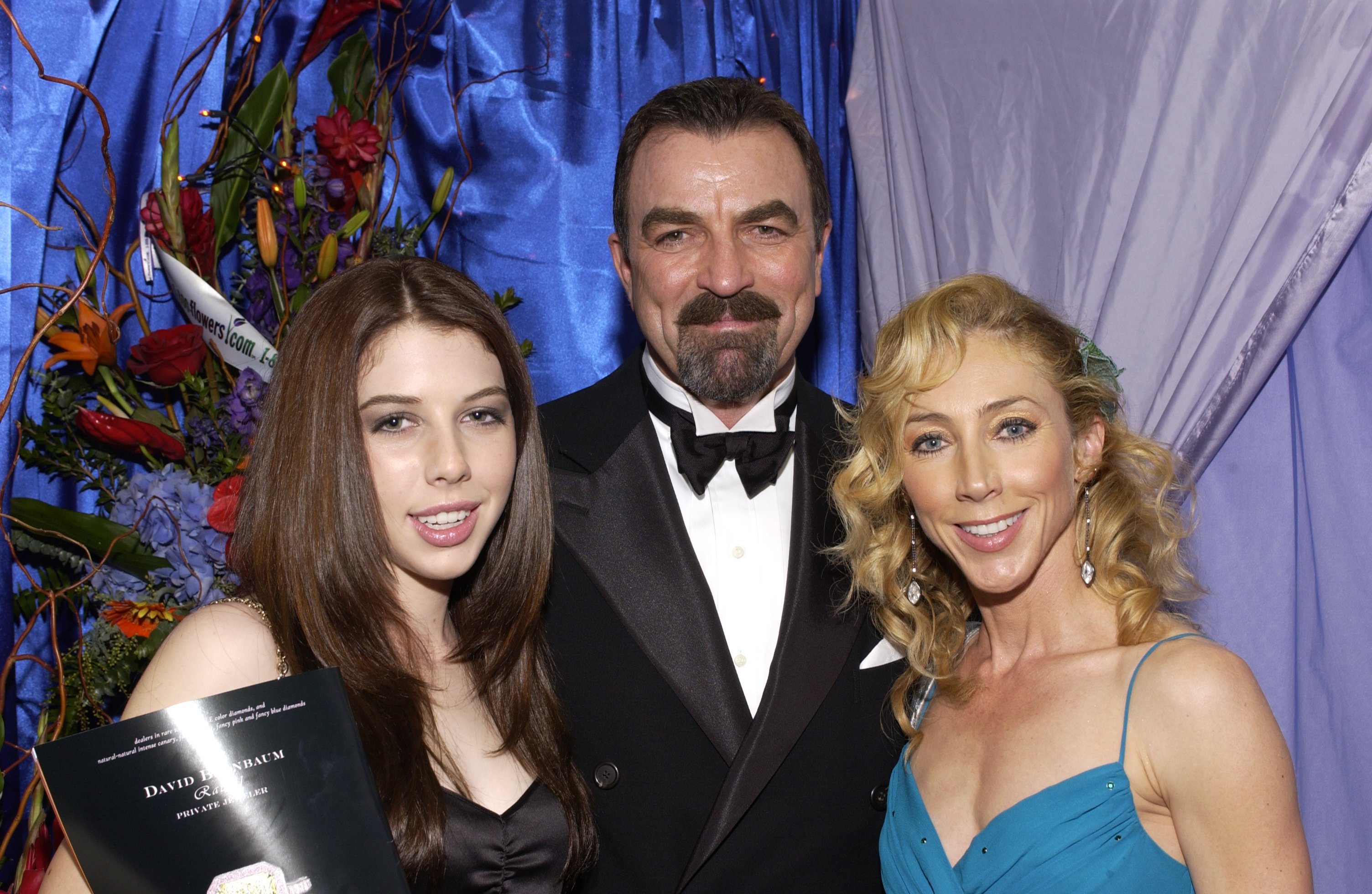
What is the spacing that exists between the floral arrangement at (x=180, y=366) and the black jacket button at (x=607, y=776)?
85 centimetres

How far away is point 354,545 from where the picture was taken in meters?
1.65

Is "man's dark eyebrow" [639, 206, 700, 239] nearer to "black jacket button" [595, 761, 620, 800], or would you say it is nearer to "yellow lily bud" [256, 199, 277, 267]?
"yellow lily bud" [256, 199, 277, 267]

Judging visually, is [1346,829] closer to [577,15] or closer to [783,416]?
[783,416]

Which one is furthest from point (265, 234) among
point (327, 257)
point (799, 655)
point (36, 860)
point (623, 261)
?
point (799, 655)

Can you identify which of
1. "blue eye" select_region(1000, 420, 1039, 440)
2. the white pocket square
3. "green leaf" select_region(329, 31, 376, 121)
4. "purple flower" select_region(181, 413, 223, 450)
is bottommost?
the white pocket square

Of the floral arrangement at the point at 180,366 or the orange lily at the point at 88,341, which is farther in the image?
the orange lily at the point at 88,341

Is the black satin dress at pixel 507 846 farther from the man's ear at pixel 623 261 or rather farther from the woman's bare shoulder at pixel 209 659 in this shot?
the man's ear at pixel 623 261

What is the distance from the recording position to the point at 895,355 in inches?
76.3

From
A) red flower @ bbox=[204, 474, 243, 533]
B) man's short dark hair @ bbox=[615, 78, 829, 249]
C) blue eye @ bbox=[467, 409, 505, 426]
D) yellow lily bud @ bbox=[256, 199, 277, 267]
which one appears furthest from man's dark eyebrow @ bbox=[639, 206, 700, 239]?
red flower @ bbox=[204, 474, 243, 533]

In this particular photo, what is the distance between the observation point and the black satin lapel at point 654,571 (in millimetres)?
1951

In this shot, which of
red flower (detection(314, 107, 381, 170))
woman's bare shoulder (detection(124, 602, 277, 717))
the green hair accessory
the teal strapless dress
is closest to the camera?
woman's bare shoulder (detection(124, 602, 277, 717))

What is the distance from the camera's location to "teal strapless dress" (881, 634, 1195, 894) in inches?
62.5

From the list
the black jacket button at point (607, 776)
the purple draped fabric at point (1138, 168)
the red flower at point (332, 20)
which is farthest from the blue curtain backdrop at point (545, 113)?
the black jacket button at point (607, 776)

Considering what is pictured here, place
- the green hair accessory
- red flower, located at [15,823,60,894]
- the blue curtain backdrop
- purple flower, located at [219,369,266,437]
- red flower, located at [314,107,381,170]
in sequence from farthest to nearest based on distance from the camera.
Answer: the blue curtain backdrop
red flower, located at [314,107,381,170]
purple flower, located at [219,369,266,437]
red flower, located at [15,823,60,894]
the green hair accessory
